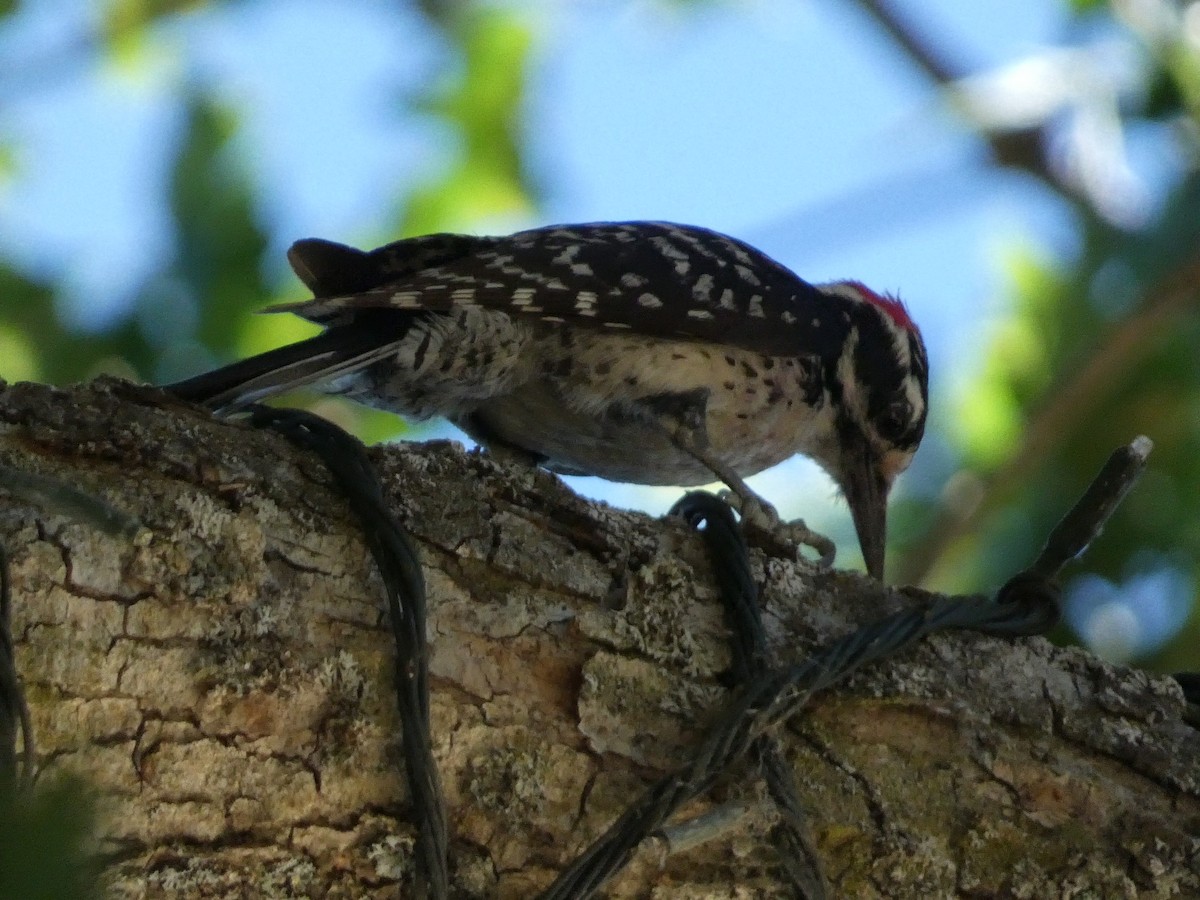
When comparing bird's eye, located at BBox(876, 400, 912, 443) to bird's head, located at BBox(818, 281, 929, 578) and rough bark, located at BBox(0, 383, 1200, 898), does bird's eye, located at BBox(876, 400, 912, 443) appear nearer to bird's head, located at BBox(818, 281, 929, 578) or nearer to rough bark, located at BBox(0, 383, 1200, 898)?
bird's head, located at BBox(818, 281, 929, 578)

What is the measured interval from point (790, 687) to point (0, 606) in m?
1.13

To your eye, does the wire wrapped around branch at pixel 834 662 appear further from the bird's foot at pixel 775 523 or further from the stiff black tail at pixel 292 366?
the stiff black tail at pixel 292 366

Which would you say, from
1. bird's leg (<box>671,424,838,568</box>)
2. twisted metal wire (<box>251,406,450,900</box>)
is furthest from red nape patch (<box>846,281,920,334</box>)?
twisted metal wire (<box>251,406,450,900</box>)

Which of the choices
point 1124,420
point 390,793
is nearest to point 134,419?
point 390,793

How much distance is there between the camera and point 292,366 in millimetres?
2959

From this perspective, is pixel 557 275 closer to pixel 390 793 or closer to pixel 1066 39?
pixel 390 793

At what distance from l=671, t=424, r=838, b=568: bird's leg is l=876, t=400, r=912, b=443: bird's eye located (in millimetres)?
760

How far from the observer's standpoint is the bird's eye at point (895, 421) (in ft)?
14.8

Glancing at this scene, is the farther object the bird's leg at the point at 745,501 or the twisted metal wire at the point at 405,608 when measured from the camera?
the bird's leg at the point at 745,501

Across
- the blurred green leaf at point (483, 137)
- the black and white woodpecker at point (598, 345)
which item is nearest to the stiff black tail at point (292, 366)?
the black and white woodpecker at point (598, 345)

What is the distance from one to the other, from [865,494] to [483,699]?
8.56 ft

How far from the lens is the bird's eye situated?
4.50 m

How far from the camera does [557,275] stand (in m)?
3.79

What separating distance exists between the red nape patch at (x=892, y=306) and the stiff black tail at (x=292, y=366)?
1.92 meters
